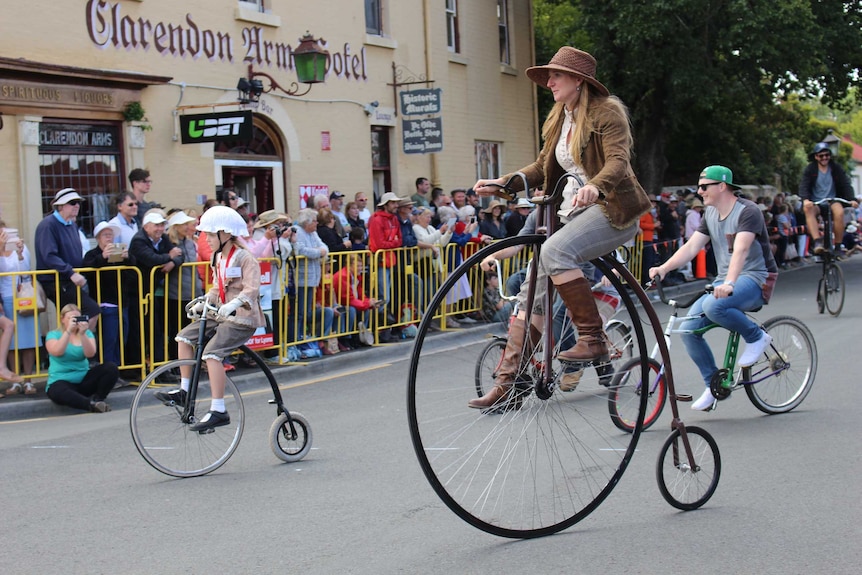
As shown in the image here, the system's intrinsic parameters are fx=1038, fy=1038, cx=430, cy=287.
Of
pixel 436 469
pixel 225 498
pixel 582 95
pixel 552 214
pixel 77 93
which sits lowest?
pixel 225 498

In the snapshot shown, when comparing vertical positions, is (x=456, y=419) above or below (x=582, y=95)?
below

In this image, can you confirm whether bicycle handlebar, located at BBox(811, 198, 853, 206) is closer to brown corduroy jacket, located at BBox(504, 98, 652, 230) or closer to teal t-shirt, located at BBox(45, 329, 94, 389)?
teal t-shirt, located at BBox(45, 329, 94, 389)

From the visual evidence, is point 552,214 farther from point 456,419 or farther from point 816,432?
point 816,432

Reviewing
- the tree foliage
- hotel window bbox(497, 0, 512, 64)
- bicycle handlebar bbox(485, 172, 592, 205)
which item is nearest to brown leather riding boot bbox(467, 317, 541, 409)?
bicycle handlebar bbox(485, 172, 592, 205)

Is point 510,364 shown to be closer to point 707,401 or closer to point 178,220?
point 707,401

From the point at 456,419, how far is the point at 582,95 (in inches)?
72.1

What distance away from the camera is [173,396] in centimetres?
750

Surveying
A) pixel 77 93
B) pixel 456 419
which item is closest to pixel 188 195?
pixel 77 93

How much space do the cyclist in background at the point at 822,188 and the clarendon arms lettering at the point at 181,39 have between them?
29.3ft

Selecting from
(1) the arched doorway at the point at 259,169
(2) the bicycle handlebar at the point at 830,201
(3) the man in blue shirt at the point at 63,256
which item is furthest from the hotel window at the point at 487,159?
(3) the man in blue shirt at the point at 63,256

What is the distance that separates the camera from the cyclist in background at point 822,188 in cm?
1479

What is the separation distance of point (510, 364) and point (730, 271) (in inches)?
138

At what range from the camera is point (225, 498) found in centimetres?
674

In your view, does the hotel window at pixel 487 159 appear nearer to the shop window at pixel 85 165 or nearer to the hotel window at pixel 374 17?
the hotel window at pixel 374 17
